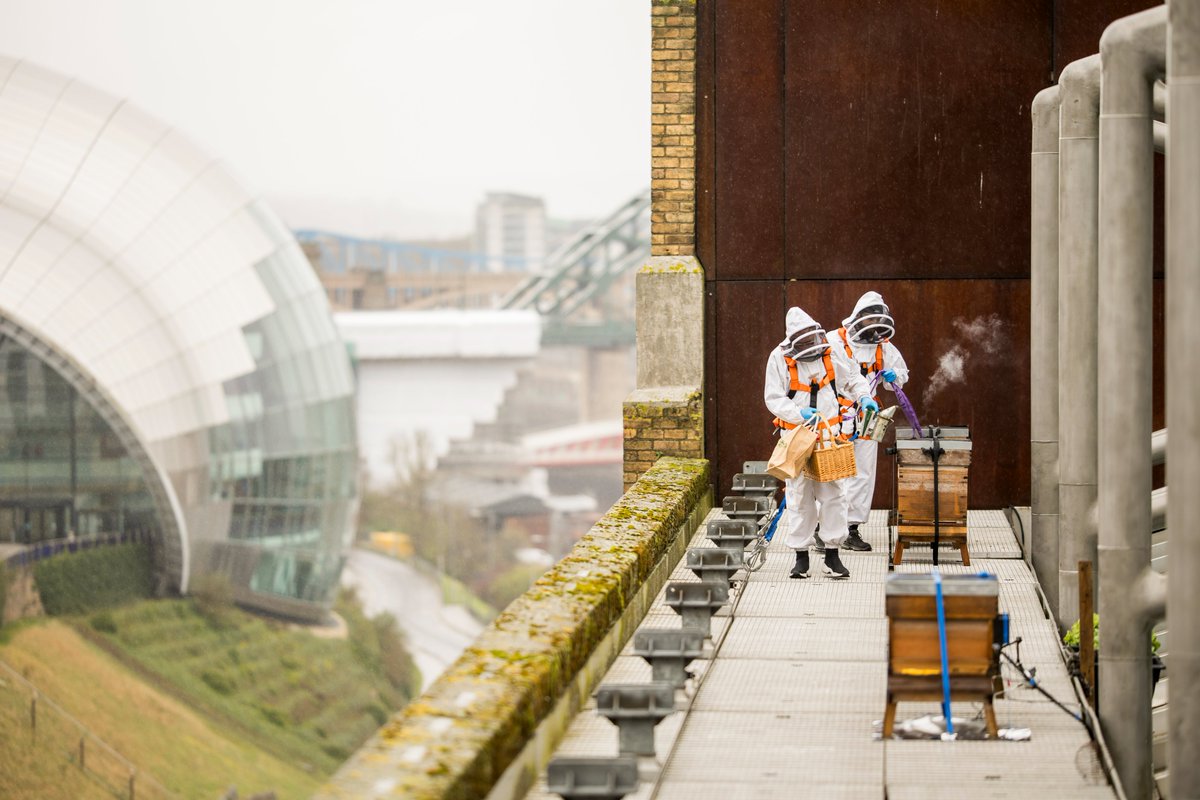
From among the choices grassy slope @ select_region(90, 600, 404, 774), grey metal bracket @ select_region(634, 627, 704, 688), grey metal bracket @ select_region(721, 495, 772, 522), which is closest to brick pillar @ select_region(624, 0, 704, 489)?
grey metal bracket @ select_region(721, 495, 772, 522)

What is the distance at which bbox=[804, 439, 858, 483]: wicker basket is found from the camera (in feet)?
39.6

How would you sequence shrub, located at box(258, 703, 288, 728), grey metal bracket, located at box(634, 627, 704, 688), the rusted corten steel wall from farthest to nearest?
shrub, located at box(258, 703, 288, 728) → the rusted corten steel wall → grey metal bracket, located at box(634, 627, 704, 688)

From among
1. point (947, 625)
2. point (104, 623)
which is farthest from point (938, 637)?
point (104, 623)

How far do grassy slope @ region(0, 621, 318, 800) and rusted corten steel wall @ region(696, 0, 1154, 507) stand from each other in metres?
42.8

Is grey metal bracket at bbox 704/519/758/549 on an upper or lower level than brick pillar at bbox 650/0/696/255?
lower

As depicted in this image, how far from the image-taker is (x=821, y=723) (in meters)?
8.70

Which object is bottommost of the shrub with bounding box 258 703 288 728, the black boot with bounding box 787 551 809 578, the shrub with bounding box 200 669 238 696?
the shrub with bounding box 258 703 288 728

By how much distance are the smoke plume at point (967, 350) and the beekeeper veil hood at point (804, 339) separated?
434 centimetres

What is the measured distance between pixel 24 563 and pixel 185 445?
8013 millimetres

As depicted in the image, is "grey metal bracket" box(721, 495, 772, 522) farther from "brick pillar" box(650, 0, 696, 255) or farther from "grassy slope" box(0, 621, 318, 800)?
"grassy slope" box(0, 621, 318, 800)

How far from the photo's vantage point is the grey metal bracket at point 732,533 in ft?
38.7

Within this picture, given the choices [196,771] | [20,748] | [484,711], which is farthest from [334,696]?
[484,711]

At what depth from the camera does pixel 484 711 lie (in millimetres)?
6840

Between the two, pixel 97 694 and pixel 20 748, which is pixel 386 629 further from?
pixel 20 748
